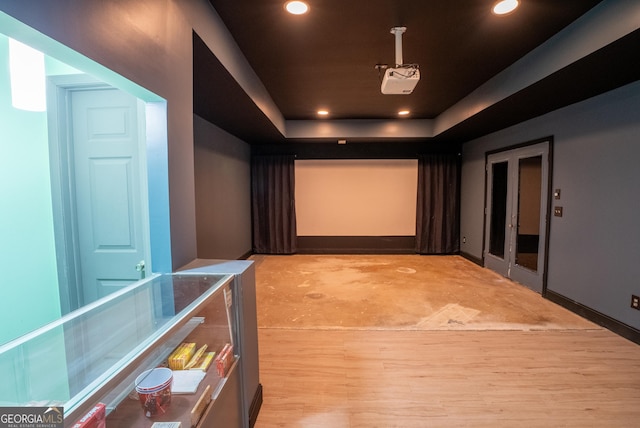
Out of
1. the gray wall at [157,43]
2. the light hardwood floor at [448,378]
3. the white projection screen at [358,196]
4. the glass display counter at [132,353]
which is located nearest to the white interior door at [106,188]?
the gray wall at [157,43]

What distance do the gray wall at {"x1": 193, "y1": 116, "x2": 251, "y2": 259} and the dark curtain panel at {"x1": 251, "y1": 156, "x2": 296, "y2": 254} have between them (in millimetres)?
177

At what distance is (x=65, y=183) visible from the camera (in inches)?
72.1

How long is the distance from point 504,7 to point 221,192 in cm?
399

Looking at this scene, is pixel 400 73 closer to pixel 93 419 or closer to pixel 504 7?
pixel 504 7

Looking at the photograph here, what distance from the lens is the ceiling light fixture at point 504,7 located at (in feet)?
6.49

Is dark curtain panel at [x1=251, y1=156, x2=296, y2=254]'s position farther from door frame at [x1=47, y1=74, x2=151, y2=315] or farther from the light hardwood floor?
door frame at [x1=47, y1=74, x2=151, y2=315]

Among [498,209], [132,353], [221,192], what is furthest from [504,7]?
[221,192]

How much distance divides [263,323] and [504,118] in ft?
13.4

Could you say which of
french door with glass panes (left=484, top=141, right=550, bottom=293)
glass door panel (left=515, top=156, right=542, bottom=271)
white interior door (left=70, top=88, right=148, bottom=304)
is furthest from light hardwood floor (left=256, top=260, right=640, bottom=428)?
glass door panel (left=515, top=156, right=542, bottom=271)

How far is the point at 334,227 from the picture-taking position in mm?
6324

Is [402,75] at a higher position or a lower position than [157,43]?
higher

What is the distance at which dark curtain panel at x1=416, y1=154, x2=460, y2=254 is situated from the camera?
604 cm

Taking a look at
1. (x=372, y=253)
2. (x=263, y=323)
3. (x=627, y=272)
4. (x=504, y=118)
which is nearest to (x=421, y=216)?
(x=372, y=253)

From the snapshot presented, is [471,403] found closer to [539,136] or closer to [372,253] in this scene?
[539,136]
